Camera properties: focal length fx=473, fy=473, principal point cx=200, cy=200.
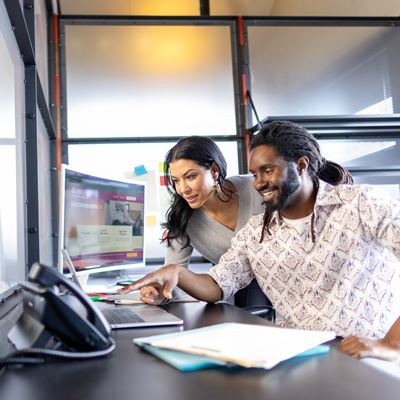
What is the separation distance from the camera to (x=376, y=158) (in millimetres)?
3074

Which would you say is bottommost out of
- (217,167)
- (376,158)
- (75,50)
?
(217,167)

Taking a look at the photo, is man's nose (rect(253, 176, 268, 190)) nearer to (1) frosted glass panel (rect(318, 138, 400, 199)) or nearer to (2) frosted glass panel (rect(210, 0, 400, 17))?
(1) frosted glass panel (rect(318, 138, 400, 199))

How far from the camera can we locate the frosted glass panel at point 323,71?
10.3 ft

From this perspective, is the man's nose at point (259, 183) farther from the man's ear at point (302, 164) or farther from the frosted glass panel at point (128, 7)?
the frosted glass panel at point (128, 7)

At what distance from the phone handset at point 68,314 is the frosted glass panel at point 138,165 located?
7.52ft

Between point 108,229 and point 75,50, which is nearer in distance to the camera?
point 108,229

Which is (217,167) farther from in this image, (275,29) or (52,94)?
(275,29)

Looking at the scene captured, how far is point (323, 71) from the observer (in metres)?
A: 3.17

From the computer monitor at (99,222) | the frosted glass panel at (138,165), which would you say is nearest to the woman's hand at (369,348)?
the computer monitor at (99,222)

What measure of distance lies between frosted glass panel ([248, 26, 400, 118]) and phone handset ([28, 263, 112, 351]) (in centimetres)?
263

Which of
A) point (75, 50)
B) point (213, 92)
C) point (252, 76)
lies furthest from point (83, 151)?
point (252, 76)

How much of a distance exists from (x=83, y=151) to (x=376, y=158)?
6.15ft

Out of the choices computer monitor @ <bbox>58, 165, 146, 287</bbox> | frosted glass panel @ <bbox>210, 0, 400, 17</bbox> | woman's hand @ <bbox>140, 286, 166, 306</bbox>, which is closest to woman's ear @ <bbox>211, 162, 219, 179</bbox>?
computer monitor @ <bbox>58, 165, 146, 287</bbox>

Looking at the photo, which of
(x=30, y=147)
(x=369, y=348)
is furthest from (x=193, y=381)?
(x=30, y=147)
